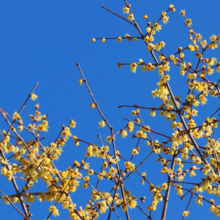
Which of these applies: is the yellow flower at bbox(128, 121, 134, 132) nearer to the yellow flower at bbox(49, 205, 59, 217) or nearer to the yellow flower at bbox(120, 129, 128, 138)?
the yellow flower at bbox(120, 129, 128, 138)

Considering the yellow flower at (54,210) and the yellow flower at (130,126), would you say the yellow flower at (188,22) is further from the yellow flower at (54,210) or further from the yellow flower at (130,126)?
the yellow flower at (54,210)

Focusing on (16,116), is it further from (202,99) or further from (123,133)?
(202,99)

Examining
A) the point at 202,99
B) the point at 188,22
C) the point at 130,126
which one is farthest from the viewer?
the point at 188,22

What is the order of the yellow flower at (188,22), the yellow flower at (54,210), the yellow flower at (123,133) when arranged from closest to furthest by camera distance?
the yellow flower at (54,210)
the yellow flower at (123,133)
the yellow flower at (188,22)

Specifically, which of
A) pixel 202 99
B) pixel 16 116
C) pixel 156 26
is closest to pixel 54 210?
pixel 16 116

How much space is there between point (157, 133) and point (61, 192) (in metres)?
1.76

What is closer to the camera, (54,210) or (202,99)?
(54,210)

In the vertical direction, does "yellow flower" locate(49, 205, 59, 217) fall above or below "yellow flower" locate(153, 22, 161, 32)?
below

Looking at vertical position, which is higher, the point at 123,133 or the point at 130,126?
the point at 130,126

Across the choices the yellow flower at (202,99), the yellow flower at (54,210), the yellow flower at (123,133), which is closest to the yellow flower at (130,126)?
the yellow flower at (123,133)

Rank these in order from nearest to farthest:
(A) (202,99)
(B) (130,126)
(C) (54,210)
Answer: (C) (54,210) < (B) (130,126) < (A) (202,99)

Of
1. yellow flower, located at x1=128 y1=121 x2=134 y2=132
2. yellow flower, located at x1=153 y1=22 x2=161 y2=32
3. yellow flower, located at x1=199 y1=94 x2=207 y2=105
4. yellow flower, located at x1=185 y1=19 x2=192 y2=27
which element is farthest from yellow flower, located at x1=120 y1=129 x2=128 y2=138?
yellow flower, located at x1=185 y1=19 x2=192 y2=27

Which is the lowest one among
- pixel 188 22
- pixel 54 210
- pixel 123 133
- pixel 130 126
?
pixel 54 210

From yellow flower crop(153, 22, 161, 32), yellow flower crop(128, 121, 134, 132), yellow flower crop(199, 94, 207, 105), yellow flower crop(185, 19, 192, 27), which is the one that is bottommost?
yellow flower crop(128, 121, 134, 132)
